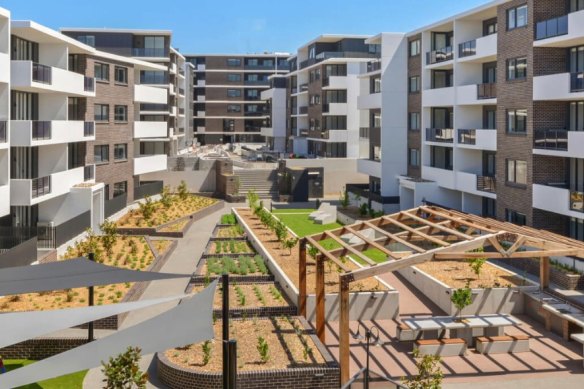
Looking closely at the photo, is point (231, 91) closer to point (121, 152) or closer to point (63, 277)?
point (121, 152)

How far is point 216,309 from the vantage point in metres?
20.9

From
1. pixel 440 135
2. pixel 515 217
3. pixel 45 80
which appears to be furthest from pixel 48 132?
pixel 515 217

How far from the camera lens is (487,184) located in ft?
115

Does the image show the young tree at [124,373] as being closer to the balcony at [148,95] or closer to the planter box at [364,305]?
the planter box at [364,305]

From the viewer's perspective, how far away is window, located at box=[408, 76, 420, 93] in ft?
144

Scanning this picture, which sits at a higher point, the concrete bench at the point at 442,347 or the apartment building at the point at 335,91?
the apartment building at the point at 335,91

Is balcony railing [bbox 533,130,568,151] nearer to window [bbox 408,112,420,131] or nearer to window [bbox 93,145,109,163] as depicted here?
window [bbox 408,112,420,131]

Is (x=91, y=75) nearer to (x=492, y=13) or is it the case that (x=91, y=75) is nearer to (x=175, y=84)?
(x=492, y=13)

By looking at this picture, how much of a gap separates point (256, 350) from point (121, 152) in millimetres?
31505

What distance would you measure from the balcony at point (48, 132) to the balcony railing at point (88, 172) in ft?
5.37

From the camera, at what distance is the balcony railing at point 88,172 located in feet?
130

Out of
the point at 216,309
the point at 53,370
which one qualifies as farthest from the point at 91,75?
the point at 53,370

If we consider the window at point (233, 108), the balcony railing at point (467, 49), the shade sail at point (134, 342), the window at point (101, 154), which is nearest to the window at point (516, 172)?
the balcony railing at point (467, 49)

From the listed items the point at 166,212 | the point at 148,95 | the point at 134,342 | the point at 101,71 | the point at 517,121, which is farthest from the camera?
the point at 148,95
